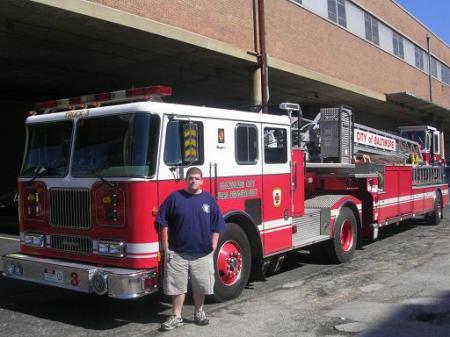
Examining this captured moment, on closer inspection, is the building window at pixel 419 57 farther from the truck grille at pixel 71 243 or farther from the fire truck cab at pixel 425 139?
the truck grille at pixel 71 243

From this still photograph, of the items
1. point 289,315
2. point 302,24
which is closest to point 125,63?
point 302,24

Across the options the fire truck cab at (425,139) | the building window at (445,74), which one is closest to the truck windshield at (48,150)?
the fire truck cab at (425,139)

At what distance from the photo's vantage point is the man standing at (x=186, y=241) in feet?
20.1

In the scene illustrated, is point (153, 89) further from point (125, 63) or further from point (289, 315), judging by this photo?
point (125, 63)

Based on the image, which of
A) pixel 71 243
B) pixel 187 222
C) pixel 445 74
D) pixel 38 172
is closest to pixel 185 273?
pixel 187 222

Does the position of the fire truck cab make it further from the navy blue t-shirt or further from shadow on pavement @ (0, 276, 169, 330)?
the navy blue t-shirt

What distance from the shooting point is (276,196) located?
8273 millimetres

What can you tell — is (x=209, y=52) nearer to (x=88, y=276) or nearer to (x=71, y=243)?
(x=71, y=243)

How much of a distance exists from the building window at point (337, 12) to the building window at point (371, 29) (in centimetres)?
312

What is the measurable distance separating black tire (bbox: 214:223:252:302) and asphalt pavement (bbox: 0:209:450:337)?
7.2 inches

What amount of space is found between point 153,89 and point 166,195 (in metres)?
1.18

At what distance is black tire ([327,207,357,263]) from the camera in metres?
10.1

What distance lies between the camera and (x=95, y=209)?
21.5ft

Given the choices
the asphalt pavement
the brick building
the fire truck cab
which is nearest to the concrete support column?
the brick building
